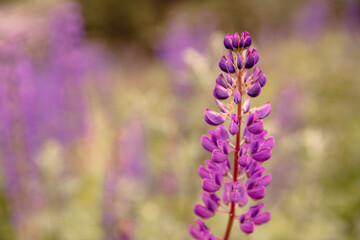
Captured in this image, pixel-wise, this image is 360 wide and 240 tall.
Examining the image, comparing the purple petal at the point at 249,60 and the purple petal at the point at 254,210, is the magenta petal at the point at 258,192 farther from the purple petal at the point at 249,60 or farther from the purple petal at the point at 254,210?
the purple petal at the point at 249,60

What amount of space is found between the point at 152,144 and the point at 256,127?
503cm

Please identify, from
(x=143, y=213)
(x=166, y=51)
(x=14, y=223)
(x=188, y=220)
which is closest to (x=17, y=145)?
(x=14, y=223)

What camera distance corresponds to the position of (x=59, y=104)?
4.25 m

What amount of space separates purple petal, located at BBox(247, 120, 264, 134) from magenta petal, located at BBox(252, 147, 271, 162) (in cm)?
7

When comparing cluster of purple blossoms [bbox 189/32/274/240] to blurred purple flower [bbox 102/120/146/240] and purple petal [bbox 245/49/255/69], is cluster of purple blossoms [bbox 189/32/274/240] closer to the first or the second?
purple petal [bbox 245/49/255/69]

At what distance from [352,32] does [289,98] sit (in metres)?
2.65

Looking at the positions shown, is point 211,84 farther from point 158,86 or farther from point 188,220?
point 158,86

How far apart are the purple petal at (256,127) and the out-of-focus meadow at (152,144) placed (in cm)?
108

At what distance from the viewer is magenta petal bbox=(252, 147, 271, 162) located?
1384 millimetres

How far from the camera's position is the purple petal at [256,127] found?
1.35m

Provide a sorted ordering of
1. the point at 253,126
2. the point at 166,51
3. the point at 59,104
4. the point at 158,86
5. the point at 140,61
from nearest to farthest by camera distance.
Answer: the point at 253,126 < the point at 59,104 < the point at 166,51 < the point at 158,86 < the point at 140,61

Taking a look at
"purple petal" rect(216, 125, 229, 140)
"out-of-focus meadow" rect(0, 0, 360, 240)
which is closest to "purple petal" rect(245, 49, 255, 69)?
"purple petal" rect(216, 125, 229, 140)

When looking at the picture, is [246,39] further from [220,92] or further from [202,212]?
[202,212]

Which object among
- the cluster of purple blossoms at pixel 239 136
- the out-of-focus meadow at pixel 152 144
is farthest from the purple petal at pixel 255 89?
the out-of-focus meadow at pixel 152 144
